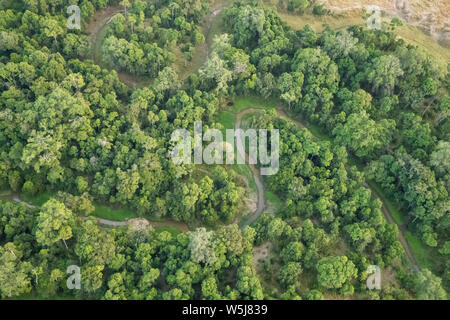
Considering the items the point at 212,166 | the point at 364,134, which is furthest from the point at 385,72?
the point at 212,166

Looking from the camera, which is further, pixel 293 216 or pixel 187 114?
pixel 187 114

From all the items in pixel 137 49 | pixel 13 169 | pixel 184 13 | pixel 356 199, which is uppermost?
pixel 184 13

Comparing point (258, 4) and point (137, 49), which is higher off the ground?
point (258, 4)

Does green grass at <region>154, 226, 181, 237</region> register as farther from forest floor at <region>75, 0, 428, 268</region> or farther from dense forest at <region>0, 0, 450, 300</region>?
forest floor at <region>75, 0, 428, 268</region>

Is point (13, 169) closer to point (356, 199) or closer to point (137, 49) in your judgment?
point (137, 49)

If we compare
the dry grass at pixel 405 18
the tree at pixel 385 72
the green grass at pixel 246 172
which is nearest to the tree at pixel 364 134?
the tree at pixel 385 72

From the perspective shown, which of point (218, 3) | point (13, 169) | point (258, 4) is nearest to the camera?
point (13, 169)

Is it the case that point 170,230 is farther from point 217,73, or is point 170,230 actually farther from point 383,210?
point 383,210

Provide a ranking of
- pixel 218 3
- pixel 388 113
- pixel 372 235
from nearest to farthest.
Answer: pixel 372 235 → pixel 388 113 → pixel 218 3

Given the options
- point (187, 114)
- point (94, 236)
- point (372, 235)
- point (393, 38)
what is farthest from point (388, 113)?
point (94, 236)
